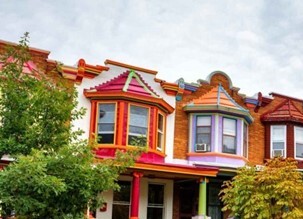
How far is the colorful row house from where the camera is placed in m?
19.7

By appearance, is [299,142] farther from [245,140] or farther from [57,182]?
[57,182]

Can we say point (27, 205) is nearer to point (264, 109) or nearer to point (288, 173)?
point (288, 173)

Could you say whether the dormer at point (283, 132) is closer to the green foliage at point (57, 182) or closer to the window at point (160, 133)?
the window at point (160, 133)

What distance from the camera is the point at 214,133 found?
21672mm

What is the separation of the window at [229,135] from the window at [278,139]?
2.70 m

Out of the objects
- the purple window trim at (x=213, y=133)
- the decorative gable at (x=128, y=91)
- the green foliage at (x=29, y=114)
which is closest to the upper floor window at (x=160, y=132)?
the decorative gable at (x=128, y=91)

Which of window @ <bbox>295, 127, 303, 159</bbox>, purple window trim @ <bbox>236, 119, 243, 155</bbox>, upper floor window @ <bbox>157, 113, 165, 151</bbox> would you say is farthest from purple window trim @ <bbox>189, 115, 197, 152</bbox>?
window @ <bbox>295, 127, 303, 159</bbox>

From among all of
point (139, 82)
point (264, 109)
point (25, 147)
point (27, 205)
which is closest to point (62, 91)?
point (25, 147)

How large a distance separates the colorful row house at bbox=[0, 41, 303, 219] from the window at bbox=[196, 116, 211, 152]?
46mm

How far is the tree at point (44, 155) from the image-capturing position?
330 inches

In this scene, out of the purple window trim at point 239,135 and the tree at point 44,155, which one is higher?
the purple window trim at point 239,135

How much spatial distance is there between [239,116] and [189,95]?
2523 mm

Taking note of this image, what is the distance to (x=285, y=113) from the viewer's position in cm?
2392

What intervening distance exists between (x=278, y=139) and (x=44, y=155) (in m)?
16.7
